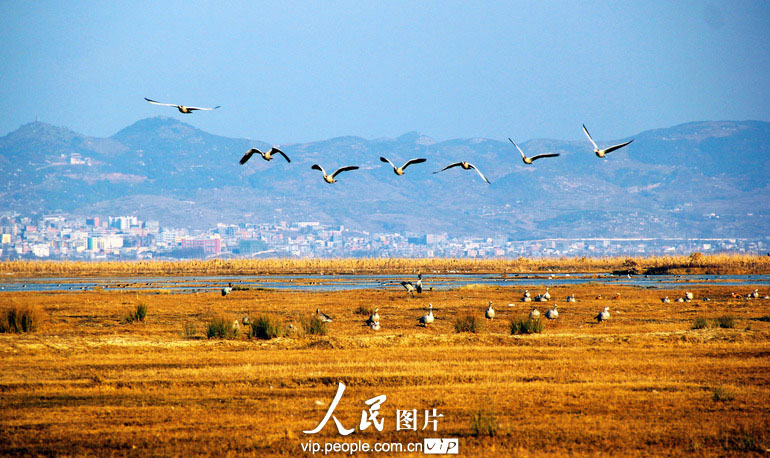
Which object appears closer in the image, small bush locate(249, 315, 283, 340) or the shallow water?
small bush locate(249, 315, 283, 340)

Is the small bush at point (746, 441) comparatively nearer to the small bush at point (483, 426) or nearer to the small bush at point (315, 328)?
the small bush at point (483, 426)

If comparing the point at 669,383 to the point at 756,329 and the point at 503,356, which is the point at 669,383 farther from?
the point at 756,329

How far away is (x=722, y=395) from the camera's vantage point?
15.6m

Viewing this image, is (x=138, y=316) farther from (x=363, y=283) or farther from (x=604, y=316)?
(x=363, y=283)

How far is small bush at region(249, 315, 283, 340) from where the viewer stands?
2514cm

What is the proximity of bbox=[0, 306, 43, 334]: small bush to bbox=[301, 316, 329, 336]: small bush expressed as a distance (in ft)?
26.8

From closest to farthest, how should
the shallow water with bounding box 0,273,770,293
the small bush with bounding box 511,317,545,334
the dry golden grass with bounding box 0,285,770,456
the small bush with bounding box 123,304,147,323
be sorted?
1. the dry golden grass with bounding box 0,285,770,456
2. the small bush with bounding box 511,317,545,334
3. the small bush with bounding box 123,304,147,323
4. the shallow water with bounding box 0,273,770,293

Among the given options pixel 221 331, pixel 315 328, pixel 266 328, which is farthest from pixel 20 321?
pixel 315 328

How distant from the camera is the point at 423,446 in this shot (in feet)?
41.4

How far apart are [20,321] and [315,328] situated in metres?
9.00

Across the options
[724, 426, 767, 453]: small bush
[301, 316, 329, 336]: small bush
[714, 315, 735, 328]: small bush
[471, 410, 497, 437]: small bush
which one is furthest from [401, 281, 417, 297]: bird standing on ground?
[724, 426, 767, 453]: small bush

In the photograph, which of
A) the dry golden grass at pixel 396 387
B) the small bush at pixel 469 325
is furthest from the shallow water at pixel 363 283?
the dry golden grass at pixel 396 387

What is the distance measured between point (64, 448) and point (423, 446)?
4.99m

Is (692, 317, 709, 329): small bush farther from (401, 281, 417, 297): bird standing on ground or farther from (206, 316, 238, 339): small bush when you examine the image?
(401, 281, 417, 297): bird standing on ground
